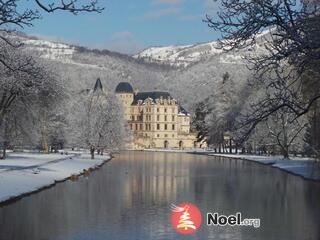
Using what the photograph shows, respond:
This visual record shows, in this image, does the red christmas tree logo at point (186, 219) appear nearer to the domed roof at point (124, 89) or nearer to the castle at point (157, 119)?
the castle at point (157, 119)

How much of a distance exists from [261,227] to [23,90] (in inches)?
858

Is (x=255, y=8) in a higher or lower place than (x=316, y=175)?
higher

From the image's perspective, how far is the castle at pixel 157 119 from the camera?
538 feet

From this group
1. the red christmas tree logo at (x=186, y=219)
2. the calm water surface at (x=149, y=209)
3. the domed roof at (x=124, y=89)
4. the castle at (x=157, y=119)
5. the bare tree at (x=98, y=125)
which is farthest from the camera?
the domed roof at (x=124, y=89)

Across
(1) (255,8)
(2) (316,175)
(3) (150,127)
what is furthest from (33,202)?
(3) (150,127)

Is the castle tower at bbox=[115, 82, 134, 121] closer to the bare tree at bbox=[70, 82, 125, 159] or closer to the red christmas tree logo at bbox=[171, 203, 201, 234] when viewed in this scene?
the bare tree at bbox=[70, 82, 125, 159]

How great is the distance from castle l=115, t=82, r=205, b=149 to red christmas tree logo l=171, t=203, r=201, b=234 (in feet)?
442

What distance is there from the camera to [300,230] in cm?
1777

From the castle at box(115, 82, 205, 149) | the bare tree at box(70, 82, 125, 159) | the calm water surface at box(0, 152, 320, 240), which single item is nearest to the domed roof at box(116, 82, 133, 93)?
the castle at box(115, 82, 205, 149)

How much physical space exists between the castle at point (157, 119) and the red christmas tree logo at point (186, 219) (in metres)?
135

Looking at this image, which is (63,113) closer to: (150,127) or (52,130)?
(52,130)

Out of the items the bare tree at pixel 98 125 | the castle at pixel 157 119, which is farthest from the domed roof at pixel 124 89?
the bare tree at pixel 98 125

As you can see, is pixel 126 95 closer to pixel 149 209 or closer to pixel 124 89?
pixel 124 89

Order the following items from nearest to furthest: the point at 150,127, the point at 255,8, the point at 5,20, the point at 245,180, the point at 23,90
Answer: the point at 255,8 < the point at 5,20 < the point at 23,90 < the point at 245,180 < the point at 150,127
